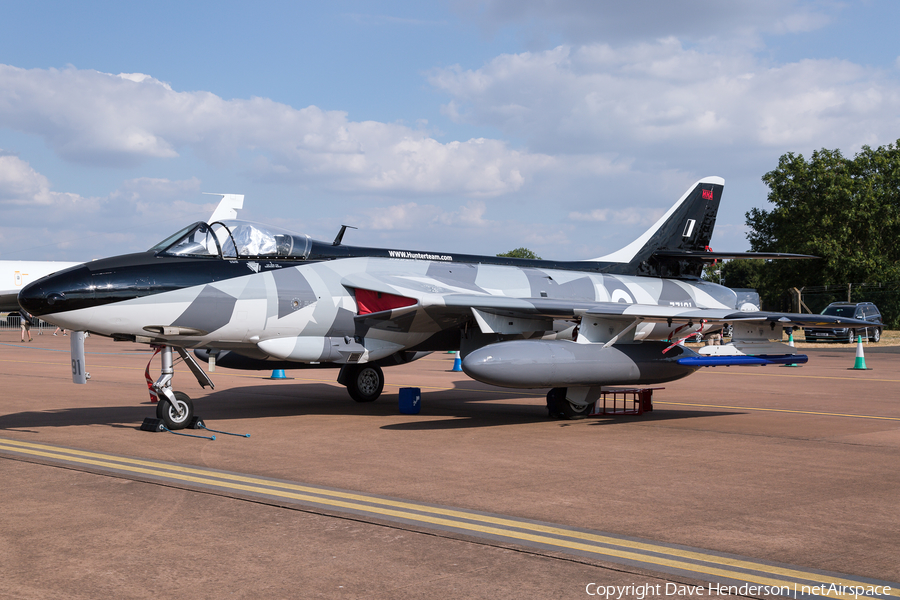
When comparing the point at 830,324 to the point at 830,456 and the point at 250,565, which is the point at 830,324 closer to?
the point at 830,456

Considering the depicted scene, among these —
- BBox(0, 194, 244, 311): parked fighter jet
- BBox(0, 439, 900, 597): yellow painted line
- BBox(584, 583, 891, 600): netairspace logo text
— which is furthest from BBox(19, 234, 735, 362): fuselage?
BBox(0, 194, 244, 311): parked fighter jet

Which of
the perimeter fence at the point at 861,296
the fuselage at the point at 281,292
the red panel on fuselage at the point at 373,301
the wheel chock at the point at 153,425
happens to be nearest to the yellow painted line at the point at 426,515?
the wheel chock at the point at 153,425

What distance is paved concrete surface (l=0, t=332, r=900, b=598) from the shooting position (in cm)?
472

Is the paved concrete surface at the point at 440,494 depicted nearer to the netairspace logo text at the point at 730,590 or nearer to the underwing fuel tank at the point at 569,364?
the netairspace logo text at the point at 730,590

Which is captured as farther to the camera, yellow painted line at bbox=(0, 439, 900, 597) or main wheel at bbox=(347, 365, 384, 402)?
main wheel at bbox=(347, 365, 384, 402)

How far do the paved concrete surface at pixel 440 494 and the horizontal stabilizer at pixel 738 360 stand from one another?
0.91 meters

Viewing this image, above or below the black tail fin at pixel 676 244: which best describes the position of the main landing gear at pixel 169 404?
below

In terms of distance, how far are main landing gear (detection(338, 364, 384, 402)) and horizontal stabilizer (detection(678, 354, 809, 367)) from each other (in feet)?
18.9

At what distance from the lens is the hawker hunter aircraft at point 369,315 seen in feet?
34.7

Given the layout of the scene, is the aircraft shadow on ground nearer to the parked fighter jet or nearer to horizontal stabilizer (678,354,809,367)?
horizontal stabilizer (678,354,809,367)

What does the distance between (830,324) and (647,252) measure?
5.30 metres

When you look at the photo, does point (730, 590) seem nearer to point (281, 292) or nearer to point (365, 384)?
point (281, 292)

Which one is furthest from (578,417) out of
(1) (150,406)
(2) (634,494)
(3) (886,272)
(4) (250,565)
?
(3) (886,272)

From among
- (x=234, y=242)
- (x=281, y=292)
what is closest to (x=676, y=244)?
(x=281, y=292)
